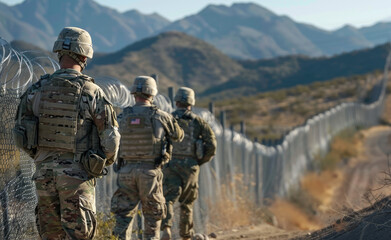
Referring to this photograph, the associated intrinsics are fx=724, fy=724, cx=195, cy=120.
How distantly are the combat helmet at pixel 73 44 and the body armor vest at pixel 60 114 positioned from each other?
185mm

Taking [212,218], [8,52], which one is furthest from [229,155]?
[8,52]

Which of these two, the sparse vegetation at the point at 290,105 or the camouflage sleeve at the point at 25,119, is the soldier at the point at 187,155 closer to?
the camouflage sleeve at the point at 25,119

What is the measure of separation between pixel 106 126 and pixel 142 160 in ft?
6.53

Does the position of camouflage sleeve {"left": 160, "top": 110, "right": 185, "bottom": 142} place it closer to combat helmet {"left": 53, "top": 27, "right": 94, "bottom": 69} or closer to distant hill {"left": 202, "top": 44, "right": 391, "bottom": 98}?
combat helmet {"left": 53, "top": 27, "right": 94, "bottom": 69}

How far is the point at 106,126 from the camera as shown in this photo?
4738 millimetres

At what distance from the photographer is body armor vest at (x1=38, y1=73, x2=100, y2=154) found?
4668 mm

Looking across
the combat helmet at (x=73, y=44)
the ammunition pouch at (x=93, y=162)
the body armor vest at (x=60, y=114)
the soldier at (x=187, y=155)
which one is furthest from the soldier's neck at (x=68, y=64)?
the soldier at (x=187, y=155)

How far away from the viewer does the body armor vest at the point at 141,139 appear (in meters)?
6.68

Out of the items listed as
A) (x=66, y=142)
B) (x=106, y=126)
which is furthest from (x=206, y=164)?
(x=66, y=142)

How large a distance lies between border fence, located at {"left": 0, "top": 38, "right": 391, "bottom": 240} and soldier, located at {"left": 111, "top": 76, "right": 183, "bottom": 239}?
0.60 meters

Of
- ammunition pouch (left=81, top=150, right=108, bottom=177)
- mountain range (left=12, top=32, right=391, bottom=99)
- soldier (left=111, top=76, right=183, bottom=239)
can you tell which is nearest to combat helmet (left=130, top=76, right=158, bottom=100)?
soldier (left=111, top=76, right=183, bottom=239)

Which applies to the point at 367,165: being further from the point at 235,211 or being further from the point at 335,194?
the point at 235,211

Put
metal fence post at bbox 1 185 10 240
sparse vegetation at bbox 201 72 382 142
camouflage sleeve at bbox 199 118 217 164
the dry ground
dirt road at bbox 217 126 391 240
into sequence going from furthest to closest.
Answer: sparse vegetation at bbox 201 72 382 142 < camouflage sleeve at bbox 199 118 217 164 < the dry ground < dirt road at bbox 217 126 391 240 < metal fence post at bbox 1 185 10 240

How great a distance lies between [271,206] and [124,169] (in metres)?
8.68
